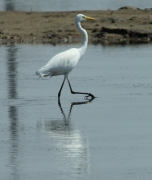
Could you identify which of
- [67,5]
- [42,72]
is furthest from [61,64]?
[67,5]

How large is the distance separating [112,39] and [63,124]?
51.0 feet

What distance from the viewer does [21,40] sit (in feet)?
88.0

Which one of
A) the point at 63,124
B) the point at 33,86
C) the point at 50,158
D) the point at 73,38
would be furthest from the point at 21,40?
the point at 50,158

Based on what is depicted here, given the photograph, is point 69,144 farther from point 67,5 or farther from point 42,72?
point 67,5

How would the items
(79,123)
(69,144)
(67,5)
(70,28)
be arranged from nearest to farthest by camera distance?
(69,144), (79,123), (70,28), (67,5)

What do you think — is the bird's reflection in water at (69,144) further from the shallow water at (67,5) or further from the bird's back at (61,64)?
the shallow water at (67,5)

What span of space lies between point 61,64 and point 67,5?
25948 mm

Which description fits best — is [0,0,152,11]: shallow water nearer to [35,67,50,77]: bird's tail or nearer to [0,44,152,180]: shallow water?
[0,44,152,180]: shallow water

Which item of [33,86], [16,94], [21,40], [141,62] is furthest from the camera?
[21,40]

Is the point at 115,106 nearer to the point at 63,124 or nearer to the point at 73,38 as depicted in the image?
the point at 63,124

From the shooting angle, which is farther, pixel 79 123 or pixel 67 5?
pixel 67 5

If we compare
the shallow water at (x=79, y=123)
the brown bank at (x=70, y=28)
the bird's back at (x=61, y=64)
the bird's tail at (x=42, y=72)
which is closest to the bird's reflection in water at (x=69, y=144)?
the shallow water at (x=79, y=123)

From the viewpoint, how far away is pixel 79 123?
1197 centimetres

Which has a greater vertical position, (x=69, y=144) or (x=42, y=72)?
(x=69, y=144)
